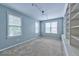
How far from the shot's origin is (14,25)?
4895 mm

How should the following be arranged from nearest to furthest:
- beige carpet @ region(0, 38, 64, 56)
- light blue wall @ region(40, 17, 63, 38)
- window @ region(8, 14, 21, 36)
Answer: beige carpet @ region(0, 38, 64, 56)
window @ region(8, 14, 21, 36)
light blue wall @ region(40, 17, 63, 38)

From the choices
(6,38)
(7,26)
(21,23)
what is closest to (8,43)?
(6,38)

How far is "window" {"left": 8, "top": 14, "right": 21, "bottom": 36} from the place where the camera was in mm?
4454

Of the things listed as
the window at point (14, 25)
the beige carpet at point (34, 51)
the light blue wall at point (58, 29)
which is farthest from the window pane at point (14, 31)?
the light blue wall at point (58, 29)

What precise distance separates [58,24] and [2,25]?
5.59 m

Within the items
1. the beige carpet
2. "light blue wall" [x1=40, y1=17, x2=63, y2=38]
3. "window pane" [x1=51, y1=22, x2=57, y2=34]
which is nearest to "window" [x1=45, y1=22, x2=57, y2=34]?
"window pane" [x1=51, y1=22, x2=57, y2=34]

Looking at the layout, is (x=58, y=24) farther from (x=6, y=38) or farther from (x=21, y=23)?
(x=6, y=38)

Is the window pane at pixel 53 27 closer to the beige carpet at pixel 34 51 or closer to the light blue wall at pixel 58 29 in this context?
the light blue wall at pixel 58 29

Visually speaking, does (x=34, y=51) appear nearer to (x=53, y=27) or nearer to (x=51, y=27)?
(x=53, y=27)

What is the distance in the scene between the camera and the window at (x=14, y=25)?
4.45 metres

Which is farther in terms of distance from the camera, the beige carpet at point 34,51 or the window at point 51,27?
the window at point 51,27

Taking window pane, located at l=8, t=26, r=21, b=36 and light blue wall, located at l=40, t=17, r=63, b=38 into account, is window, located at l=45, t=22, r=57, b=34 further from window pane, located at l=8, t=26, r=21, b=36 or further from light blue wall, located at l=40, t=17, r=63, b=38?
window pane, located at l=8, t=26, r=21, b=36

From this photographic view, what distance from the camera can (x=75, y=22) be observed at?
194cm

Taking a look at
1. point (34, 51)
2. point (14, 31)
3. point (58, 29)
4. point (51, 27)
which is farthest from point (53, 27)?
point (34, 51)
